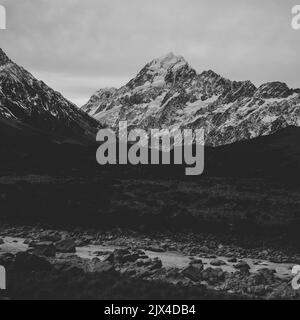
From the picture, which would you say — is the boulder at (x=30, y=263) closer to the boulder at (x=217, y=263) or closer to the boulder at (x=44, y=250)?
the boulder at (x=44, y=250)

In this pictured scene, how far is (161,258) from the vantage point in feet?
225

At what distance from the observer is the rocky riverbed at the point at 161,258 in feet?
195

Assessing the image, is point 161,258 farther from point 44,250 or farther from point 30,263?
point 30,263

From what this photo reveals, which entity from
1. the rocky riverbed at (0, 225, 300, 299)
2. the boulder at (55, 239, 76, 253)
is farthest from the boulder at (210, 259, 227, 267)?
the boulder at (55, 239, 76, 253)

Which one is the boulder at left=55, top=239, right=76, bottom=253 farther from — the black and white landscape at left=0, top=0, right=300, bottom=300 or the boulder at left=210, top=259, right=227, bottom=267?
the boulder at left=210, top=259, right=227, bottom=267

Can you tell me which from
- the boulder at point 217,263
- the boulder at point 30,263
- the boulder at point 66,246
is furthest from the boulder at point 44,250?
the boulder at point 217,263

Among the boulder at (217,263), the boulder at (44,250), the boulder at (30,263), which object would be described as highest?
the boulder at (44,250)

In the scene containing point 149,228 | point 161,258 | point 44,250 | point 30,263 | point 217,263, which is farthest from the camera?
point 149,228

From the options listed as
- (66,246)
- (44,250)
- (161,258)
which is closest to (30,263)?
(44,250)

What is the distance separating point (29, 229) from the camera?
8100cm

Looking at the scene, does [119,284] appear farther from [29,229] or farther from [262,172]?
[262,172]

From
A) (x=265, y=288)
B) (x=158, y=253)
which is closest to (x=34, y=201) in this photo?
(x=158, y=253)

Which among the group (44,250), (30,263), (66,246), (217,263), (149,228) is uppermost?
(149,228)
